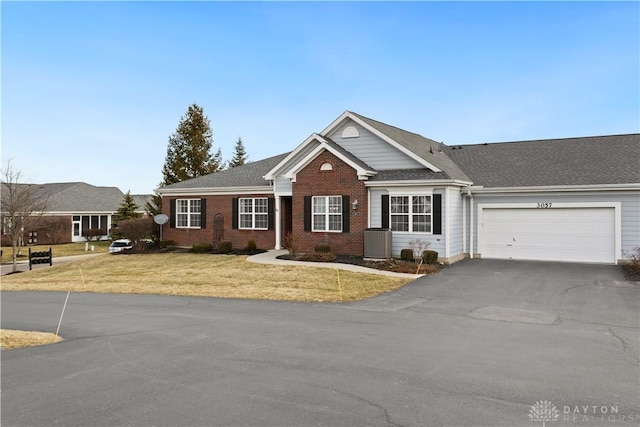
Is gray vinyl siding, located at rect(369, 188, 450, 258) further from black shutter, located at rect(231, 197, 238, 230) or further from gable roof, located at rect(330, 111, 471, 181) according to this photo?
black shutter, located at rect(231, 197, 238, 230)

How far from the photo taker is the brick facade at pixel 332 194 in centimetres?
2056

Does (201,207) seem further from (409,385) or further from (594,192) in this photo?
(409,385)

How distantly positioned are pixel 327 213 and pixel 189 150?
26882mm

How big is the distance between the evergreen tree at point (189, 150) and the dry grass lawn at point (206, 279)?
2007cm

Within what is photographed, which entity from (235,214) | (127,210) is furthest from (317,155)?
(127,210)

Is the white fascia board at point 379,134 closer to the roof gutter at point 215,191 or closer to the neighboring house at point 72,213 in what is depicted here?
the roof gutter at point 215,191

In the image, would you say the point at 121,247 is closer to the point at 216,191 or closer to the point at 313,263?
the point at 216,191

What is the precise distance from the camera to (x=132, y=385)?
20.1 ft

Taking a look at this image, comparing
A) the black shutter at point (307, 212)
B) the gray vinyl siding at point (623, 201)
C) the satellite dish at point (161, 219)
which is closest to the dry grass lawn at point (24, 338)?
the black shutter at point (307, 212)

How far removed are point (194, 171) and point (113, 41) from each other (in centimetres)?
2650

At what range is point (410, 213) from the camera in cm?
1970

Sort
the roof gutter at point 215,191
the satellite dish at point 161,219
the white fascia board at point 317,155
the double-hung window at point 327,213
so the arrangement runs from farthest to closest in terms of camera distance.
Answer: the satellite dish at point 161,219 < the roof gutter at point 215,191 < the double-hung window at point 327,213 < the white fascia board at point 317,155

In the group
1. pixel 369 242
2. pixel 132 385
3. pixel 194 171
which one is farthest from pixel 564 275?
pixel 194 171

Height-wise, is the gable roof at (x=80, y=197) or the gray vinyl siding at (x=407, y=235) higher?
the gable roof at (x=80, y=197)
